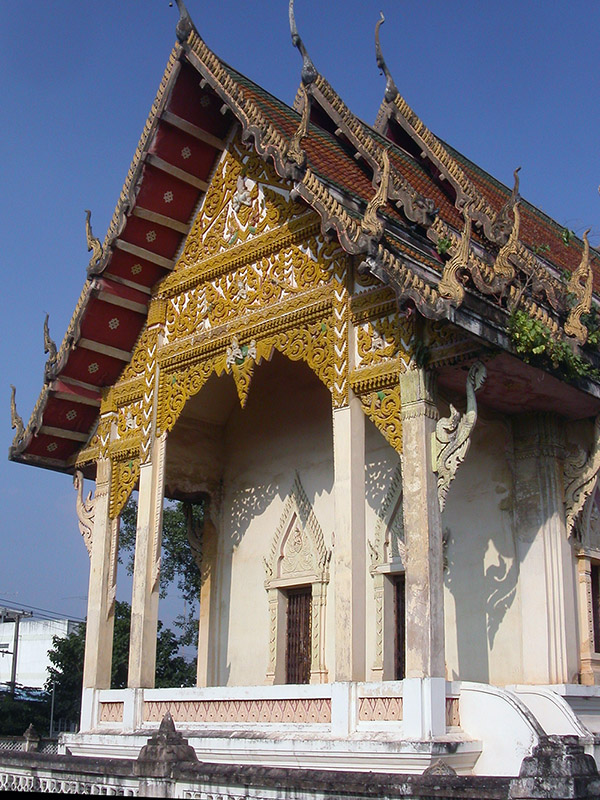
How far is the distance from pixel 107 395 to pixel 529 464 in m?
4.87

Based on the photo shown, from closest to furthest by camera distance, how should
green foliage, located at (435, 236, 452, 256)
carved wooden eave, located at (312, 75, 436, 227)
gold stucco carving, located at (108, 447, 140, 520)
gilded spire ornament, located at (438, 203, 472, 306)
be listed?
gilded spire ornament, located at (438, 203, 472, 306) → green foliage, located at (435, 236, 452, 256) → carved wooden eave, located at (312, 75, 436, 227) → gold stucco carving, located at (108, 447, 140, 520)

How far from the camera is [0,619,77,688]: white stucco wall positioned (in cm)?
3744

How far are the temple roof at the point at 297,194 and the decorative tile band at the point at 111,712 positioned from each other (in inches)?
125

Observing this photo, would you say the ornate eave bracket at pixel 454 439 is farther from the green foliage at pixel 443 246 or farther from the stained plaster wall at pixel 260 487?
the stained plaster wall at pixel 260 487

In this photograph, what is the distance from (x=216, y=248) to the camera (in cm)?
1031

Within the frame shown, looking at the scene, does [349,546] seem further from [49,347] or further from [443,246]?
[49,347]

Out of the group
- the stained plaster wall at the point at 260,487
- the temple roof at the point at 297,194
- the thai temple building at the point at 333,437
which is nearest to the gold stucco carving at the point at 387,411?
the thai temple building at the point at 333,437

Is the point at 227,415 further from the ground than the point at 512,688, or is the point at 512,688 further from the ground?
the point at 227,415

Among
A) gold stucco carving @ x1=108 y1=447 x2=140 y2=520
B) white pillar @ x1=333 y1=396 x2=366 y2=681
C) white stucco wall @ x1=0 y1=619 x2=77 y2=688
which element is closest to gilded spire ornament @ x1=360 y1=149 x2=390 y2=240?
white pillar @ x1=333 y1=396 x2=366 y2=681

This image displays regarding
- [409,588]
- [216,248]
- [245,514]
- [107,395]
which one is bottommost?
[409,588]

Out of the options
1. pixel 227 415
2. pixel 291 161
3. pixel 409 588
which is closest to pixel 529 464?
pixel 409 588

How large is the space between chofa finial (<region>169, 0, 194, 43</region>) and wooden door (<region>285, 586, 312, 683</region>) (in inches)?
229

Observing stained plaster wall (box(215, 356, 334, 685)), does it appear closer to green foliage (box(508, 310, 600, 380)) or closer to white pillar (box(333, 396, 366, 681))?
white pillar (box(333, 396, 366, 681))

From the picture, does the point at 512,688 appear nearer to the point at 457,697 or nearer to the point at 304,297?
the point at 457,697
